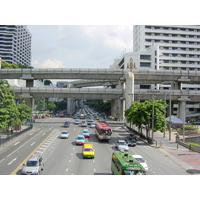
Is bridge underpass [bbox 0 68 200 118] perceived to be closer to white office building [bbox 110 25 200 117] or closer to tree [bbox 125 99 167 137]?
tree [bbox 125 99 167 137]

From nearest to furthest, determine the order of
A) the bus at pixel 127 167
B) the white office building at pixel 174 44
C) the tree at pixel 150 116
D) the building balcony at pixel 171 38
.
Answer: the bus at pixel 127 167, the tree at pixel 150 116, the white office building at pixel 174 44, the building balcony at pixel 171 38

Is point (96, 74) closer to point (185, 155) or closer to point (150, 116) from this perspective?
point (150, 116)

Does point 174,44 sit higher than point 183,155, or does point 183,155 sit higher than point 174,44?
point 174,44

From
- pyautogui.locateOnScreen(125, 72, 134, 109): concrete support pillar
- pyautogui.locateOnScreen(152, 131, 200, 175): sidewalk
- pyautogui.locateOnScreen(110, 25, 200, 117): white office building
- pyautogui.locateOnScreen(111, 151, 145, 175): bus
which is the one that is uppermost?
pyautogui.locateOnScreen(110, 25, 200, 117): white office building

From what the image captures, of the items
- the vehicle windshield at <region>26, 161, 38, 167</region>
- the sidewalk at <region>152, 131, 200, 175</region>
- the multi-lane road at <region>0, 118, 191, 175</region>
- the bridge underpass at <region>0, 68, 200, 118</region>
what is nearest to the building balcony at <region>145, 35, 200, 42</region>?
the bridge underpass at <region>0, 68, 200, 118</region>

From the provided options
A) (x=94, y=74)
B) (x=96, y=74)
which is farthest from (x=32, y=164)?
(x=96, y=74)

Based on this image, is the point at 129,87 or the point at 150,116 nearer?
the point at 150,116

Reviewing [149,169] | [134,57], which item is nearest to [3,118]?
[149,169]

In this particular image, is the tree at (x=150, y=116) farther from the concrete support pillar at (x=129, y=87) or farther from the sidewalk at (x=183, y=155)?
the concrete support pillar at (x=129, y=87)

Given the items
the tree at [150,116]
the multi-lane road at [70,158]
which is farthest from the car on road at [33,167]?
the tree at [150,116]

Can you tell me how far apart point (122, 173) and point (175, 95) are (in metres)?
68.6

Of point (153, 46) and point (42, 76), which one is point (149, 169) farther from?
point (153, 46)

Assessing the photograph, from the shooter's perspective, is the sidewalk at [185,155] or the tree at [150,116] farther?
the tree at [150,116]

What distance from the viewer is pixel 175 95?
8450 centimetres
